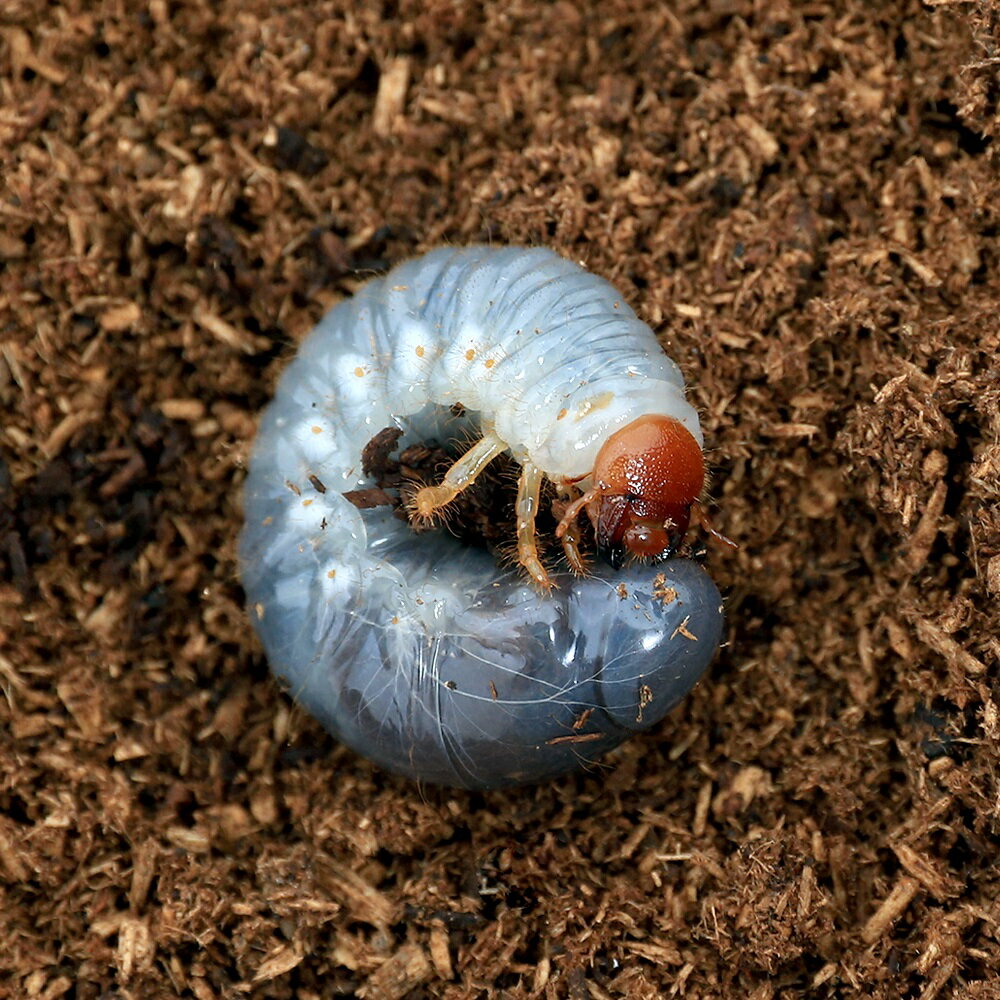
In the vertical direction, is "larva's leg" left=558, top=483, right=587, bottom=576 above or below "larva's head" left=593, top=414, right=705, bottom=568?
below

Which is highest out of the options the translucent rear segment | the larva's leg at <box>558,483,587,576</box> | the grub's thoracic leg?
the grub's thoracic leg

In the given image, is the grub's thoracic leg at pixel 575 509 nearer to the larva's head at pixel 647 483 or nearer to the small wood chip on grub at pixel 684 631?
the larva's head at pixel 647 483

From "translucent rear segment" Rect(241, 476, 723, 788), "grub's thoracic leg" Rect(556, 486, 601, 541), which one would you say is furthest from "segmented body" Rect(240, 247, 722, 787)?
"grub's thoracic leg" Rect(556, 486, 601, 541)

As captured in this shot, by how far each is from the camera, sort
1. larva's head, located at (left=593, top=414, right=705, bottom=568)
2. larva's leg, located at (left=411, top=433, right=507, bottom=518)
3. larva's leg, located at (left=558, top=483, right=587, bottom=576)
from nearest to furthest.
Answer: larva's head, located at (left=593, top=414, right=705, bottom=568)
larva's leg, located at (left=558, top=483, right=587, bottom=576)
larva's leg, located at (left=411, top=433, right=507, bottom=518)

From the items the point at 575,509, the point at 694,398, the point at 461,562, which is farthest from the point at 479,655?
the point at 694,398

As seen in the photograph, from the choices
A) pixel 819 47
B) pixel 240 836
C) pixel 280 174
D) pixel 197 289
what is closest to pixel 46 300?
pixel 197 289

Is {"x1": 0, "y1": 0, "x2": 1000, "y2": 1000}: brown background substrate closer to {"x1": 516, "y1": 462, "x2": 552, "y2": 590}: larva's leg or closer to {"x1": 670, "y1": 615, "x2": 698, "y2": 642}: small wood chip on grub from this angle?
{"x1": 670, "y1": 615, "x2": 698, "y2": 642}: small wood chip on grub
